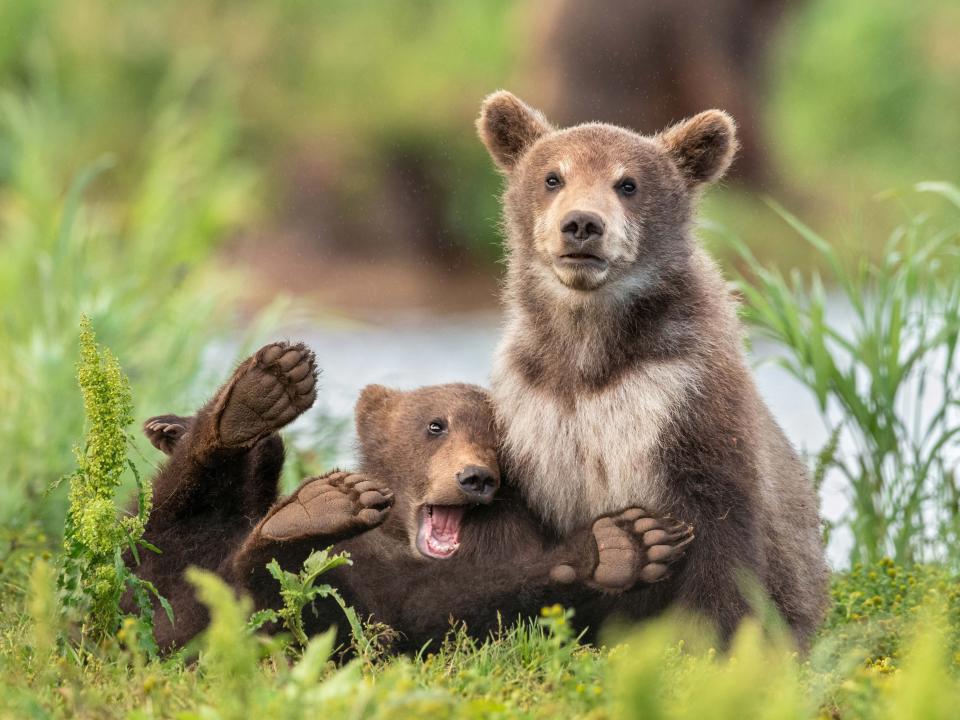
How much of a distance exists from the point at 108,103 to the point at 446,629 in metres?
14.9

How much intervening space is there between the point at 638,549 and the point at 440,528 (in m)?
0.78

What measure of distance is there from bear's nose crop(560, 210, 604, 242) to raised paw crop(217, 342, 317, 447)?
0.84 meters

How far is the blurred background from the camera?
15.9 metres

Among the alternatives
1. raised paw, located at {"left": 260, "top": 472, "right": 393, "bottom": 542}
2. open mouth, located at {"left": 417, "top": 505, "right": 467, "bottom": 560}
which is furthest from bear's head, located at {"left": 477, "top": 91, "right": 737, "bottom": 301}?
raised paw, located at {"left": 260, "top": 472, "right": 393, "bottom": 542}

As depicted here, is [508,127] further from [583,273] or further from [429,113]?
[429,113]

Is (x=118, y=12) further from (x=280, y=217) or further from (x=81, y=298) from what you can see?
(x=81, y=298)

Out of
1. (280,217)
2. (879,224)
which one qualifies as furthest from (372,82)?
(879,224)

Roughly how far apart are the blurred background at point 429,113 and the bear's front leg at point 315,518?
246 inches

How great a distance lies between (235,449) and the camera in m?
4.55

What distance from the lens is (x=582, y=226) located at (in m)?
4.50

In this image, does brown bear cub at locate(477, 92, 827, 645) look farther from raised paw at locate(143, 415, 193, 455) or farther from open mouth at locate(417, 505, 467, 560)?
Result: raised paw at locate(143, 415, 193, 455)

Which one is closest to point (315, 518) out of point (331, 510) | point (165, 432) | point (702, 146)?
point (331, 510)

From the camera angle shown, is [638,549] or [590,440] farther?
[590,440]

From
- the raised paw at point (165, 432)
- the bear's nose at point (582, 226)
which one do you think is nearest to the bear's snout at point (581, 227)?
the bear's nose at point (582, 226)
